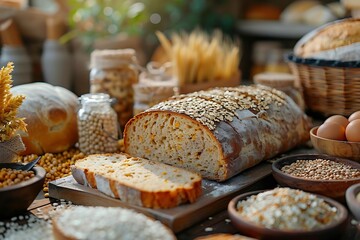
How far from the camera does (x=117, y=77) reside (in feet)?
6.74

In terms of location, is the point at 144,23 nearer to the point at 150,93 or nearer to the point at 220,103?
the point at 150,93

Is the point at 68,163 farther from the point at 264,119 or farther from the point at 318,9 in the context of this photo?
the point at 318,9

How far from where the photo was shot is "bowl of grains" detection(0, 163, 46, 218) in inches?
49.8

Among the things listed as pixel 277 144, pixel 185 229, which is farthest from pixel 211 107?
pixel 185 229

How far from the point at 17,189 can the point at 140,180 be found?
30 centimetres

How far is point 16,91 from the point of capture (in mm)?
1797

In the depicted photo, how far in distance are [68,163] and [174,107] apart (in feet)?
1.32

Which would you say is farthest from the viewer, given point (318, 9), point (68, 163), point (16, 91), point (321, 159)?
point (318, 9)

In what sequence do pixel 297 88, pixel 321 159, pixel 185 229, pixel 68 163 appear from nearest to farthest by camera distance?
pixel 185 229 < pixel 321 159 < pixel 68 163 < pixel 297 88

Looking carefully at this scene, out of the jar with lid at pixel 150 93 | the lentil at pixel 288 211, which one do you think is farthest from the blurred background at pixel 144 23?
the lentil at pixel 288 211

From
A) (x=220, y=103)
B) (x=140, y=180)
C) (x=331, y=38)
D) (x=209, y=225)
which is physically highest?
(x=331, y=38)

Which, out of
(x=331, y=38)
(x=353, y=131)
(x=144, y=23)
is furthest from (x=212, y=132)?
(x=144, y=23)

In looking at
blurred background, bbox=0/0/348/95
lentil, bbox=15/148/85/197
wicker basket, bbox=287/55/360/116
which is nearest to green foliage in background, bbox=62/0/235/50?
blurred background, bbox=0/0/348/95

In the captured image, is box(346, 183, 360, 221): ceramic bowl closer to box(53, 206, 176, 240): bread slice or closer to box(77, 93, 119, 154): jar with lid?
box(53, 206, 176, 240): bread slice
